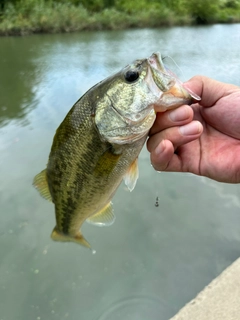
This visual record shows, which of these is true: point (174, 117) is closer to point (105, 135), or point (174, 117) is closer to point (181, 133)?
point (181, 133)

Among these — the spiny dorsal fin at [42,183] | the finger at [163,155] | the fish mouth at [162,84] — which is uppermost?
the fish mouth at [162,84]

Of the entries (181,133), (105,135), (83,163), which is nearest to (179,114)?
(181,133)

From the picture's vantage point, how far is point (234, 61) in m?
13.0

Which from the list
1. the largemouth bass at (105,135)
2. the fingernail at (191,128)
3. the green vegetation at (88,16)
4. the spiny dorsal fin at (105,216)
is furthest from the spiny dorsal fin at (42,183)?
the green vegetation at (88,16)

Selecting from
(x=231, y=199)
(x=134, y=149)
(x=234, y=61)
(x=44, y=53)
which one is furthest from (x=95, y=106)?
(x=44, y=53)

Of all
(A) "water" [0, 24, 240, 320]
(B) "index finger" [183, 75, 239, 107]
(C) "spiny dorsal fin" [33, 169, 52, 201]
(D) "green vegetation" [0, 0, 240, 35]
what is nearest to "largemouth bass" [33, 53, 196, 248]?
(C) "spiny dorsal fin" [33, 169, 52, 201]

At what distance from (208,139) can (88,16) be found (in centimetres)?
2612

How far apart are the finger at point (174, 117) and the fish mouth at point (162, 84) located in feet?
0.27

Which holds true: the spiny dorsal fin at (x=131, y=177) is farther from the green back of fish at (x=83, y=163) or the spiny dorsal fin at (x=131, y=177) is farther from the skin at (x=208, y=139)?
the skin at (x=208, y=139)

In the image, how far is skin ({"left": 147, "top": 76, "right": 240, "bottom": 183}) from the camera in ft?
5.91

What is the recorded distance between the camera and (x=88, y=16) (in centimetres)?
2538

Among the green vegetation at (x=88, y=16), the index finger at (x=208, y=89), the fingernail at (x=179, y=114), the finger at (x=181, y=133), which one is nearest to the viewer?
the fingernail at (x=179, y=114)

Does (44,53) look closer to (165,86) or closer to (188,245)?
(188,245)

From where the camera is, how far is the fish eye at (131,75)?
5.10ft
